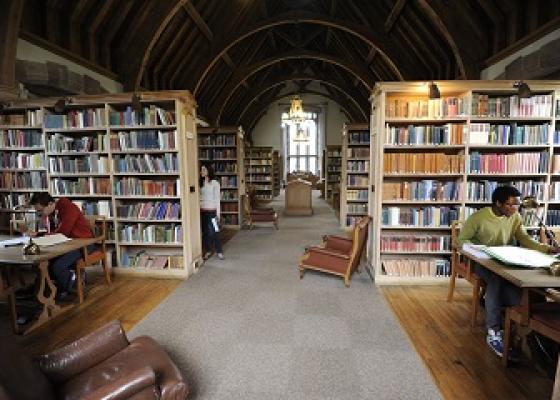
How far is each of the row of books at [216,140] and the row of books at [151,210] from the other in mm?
4102

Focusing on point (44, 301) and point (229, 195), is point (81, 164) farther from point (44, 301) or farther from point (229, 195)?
point (229, 195)

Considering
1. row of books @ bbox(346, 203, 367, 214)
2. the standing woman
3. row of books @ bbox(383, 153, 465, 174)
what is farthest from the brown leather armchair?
row of books @ bbox(346, 203, 367, 214)

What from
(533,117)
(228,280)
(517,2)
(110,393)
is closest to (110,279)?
(228,280)

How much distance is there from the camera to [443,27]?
18.0ft

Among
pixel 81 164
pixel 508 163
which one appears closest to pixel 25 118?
pixel 81 164

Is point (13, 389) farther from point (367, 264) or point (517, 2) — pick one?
point (517, 2)

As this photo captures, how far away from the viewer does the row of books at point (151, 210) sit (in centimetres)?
469

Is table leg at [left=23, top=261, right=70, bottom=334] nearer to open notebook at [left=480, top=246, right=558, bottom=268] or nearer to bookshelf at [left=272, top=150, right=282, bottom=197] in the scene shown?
open notebook at [left=480, top=246, right=558, bottom=268]

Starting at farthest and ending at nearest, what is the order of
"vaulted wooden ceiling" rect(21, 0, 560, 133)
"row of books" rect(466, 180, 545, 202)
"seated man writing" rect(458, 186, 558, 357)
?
"vaulted wooden ceiling" rect(21, 0, 560, 133) → "row of books" rect(466, 180, 545, 202) → "seated man writing" rect(458, 186, 558, 357)

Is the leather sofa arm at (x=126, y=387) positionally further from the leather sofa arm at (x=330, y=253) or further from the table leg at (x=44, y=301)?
the leather sofa arm at (x=330, y=253)

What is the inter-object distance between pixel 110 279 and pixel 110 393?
3527mm

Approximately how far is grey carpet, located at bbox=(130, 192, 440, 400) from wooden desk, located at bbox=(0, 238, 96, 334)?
3.60 ft

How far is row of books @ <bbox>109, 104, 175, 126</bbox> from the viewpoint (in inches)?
176

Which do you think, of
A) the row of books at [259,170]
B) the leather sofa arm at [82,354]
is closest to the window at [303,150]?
the row of books at [259,170]
